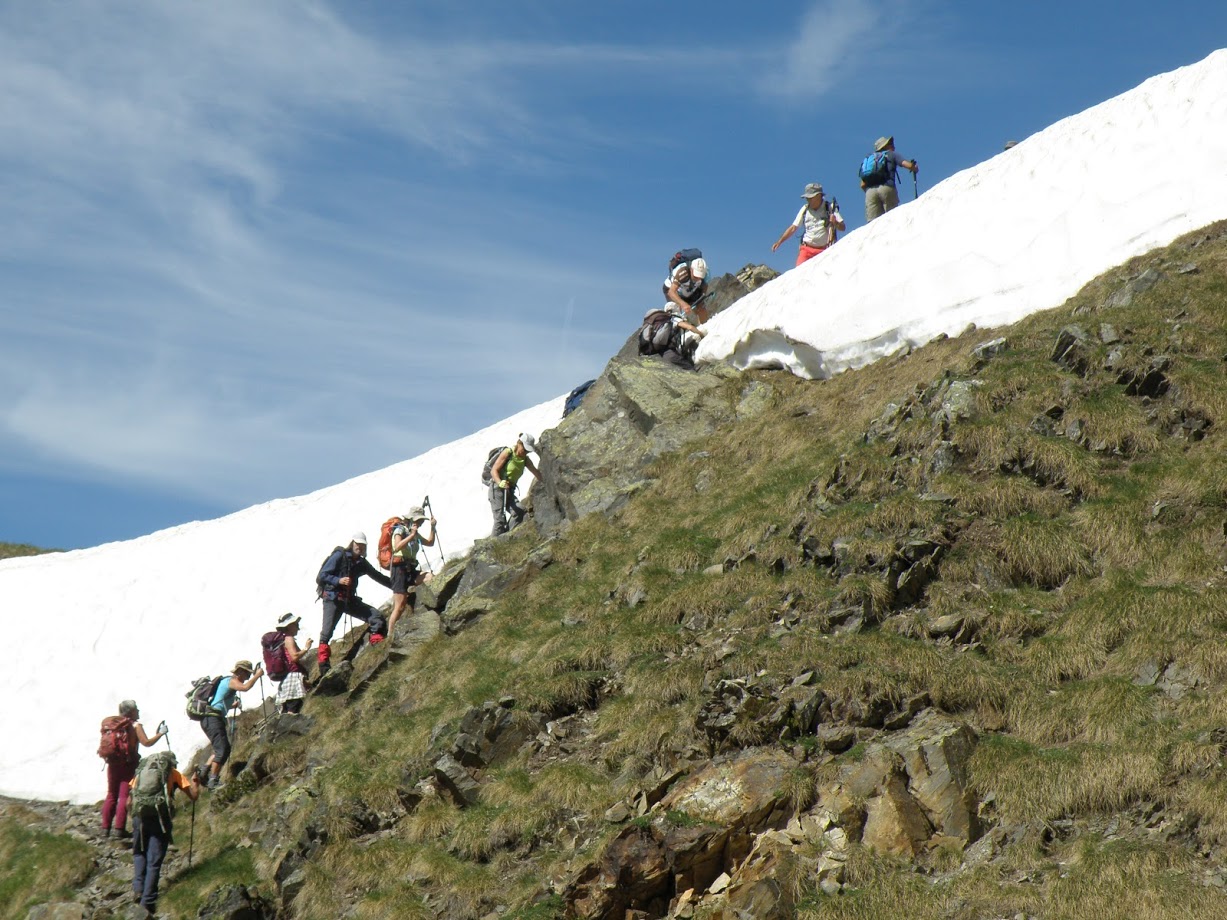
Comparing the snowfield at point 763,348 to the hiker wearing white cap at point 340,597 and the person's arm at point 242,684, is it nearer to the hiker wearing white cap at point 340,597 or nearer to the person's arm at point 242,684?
the person's arm at point 242,684

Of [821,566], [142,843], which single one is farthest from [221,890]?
[821,566]

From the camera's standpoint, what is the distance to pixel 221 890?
1609 cm

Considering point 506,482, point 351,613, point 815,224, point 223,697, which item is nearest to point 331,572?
point 351,613

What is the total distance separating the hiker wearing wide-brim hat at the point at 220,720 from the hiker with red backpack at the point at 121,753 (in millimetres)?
1443

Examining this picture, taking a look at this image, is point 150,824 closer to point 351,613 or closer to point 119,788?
point 119,788

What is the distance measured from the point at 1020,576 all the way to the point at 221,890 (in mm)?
10490

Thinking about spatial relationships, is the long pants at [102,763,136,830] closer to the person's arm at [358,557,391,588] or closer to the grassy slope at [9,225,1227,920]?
the grassy slope at [9,225,1227,920]

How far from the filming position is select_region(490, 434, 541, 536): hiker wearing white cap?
25.6m

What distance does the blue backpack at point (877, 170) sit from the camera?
31.4 meters

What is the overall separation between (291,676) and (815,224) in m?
16.9

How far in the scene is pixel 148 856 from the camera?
1764 cm

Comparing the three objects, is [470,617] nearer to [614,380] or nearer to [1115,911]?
[614,380]

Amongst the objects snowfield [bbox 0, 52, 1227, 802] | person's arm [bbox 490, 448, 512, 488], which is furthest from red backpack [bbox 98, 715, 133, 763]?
person's arm [bbox 490, 448, 512, 488]

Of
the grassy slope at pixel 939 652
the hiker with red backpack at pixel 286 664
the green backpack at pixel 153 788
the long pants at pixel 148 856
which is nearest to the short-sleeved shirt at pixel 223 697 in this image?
the hiker with red backpack at pixel 286 664
